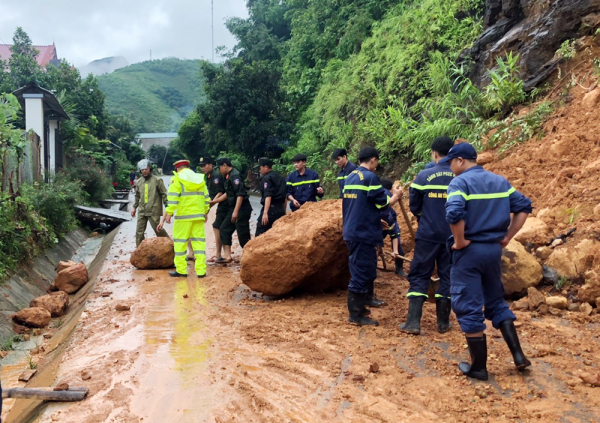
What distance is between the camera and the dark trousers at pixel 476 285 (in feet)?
12.6

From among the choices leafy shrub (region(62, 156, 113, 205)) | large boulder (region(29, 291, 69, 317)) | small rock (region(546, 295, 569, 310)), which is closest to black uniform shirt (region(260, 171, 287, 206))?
large boulder (region(29, 291, 69, 317))

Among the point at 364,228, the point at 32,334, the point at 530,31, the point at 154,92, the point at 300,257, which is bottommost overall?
the point at 32,334

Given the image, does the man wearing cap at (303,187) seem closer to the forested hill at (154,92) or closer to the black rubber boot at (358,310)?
the black rubber boot at (358,310)

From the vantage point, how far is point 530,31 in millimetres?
9391

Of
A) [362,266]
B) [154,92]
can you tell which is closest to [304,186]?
[362,266]

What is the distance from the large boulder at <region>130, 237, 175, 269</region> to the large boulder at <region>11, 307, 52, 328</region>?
5.42 feet

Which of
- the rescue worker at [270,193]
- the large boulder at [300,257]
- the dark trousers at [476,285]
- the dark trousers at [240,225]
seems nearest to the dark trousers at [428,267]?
the dark trousers at [476,285]

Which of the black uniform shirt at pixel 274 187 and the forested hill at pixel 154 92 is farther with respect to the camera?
the forested hill at pixel 154 92

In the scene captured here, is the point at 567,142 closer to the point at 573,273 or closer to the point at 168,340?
the point at 573,273

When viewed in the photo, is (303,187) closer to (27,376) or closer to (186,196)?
(186,196)

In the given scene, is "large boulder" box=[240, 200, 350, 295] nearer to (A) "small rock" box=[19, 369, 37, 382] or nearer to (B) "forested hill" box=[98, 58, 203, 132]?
(A) "small rock" box=[19, 369, 37, 382]

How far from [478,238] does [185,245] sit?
195 inches

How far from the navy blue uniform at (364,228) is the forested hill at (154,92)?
68908 millimetres

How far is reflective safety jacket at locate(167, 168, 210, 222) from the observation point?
25.2 feet
